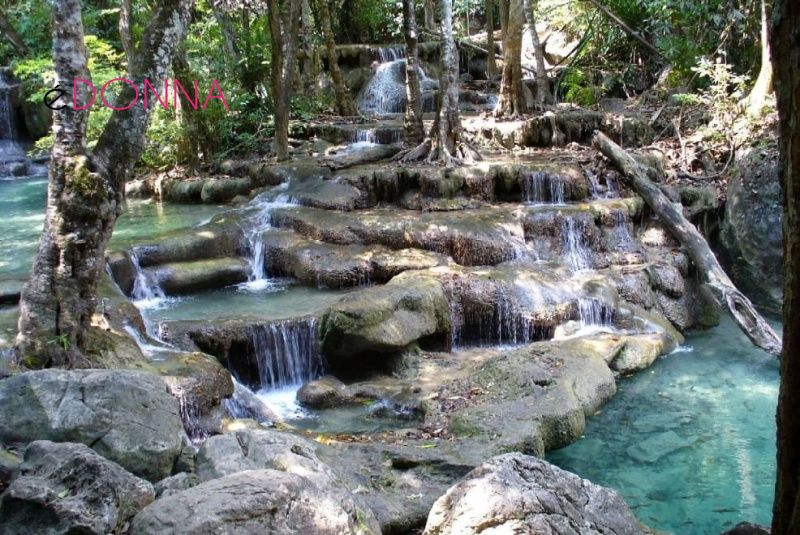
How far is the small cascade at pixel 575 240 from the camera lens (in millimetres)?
10461

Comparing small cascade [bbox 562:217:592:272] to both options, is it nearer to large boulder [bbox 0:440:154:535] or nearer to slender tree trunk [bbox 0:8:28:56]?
large boulder [bbox 0:440:154:535]

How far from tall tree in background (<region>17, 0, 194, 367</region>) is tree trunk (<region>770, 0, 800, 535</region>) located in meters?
4.92

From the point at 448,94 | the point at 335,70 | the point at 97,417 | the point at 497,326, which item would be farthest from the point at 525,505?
the point at 335,70

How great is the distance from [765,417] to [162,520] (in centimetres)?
647

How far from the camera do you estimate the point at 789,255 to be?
6.59ft

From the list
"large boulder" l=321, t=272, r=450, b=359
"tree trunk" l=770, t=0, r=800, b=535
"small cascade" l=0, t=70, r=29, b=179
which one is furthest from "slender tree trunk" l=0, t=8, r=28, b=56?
"tree trunk" l=770, t=0, r=800, b=535

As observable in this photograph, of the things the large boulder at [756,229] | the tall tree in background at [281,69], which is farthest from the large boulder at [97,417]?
the large boulder at [756,229]

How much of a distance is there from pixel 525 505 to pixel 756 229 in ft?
29.3

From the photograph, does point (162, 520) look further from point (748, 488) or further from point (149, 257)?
point (149, 257)

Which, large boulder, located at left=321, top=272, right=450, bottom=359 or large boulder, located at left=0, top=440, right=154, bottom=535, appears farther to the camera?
large boulder, located at left=321, top=272, right=450, bottom=359

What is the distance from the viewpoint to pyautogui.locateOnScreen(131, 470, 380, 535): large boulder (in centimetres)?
265

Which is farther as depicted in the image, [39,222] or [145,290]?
[39,222]

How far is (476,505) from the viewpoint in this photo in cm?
319

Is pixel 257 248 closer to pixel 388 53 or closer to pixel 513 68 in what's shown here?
pixel 513 68
